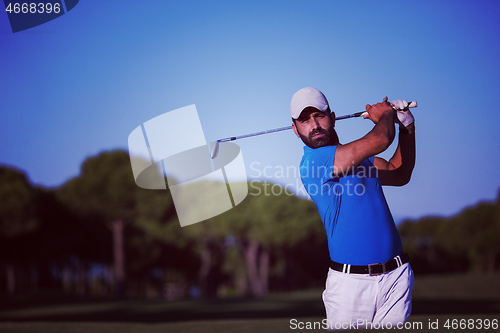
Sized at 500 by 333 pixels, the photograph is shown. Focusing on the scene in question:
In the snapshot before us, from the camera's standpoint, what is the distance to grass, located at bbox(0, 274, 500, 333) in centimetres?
962

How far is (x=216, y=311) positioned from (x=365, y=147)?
16030mm

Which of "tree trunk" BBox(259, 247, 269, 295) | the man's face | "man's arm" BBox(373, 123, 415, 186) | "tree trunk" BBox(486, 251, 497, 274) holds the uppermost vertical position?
the man's face

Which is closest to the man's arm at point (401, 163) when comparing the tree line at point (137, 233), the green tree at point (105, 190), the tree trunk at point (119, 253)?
the tree line at point (137, 233)

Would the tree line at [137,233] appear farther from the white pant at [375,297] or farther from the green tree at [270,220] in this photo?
the white pant at [375,297]

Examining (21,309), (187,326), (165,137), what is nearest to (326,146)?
(187,326)

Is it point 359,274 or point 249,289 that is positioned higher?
point 359,274

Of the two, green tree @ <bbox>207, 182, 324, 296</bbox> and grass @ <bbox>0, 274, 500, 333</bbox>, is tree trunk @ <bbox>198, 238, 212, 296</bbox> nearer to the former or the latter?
green tree @ <bbox>207, 182, 324, 296</bbox>

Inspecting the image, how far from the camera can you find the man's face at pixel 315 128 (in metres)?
3.16

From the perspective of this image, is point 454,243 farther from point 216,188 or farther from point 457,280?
point 216,188

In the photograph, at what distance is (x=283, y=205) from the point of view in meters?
38.1

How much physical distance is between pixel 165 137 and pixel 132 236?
2387cm

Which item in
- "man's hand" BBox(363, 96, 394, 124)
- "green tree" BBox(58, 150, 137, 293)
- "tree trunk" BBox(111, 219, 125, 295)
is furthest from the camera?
"tree trunk" BBox(111, 219, 125, 295)

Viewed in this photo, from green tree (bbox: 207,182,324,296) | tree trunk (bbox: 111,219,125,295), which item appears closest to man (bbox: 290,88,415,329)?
green tree (bbox: 207,182,324,296)

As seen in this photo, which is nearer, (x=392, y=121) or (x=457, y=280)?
(x=392, y=121)
